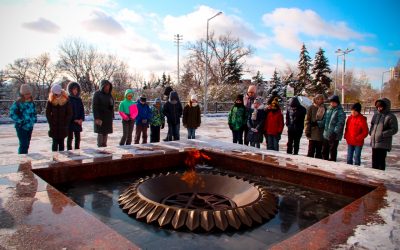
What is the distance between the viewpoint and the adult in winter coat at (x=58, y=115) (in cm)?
591

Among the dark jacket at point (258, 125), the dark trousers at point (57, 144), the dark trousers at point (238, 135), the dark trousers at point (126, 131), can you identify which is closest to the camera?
the dark trousers at point (57, 144)

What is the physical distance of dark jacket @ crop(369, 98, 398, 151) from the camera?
5949 mm

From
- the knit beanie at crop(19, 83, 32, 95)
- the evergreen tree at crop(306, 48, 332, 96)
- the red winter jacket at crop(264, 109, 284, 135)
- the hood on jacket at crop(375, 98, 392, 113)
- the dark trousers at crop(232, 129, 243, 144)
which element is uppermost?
the evergreen tree at crop(306, 48, 332, 96)

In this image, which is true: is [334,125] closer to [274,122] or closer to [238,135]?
[274,122]

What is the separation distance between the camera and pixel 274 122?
7.29 metres

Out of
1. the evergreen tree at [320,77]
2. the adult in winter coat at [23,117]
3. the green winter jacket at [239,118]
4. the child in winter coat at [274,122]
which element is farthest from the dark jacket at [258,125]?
the evergreen tree at [320,77]

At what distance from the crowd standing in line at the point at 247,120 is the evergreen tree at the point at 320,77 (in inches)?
1436

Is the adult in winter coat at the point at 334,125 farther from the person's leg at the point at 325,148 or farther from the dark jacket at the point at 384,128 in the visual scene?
the dark jacket at the point at 384,128

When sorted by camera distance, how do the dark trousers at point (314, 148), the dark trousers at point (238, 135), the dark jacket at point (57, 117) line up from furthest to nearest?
the dark trousers at point (238, 135) < the dark trousers at point (314, 148) < the dark jacket at point (57, 117)

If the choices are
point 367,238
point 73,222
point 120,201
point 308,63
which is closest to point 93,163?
point 120,201

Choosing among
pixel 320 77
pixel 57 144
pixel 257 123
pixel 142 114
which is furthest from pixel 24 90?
pixel 320 77

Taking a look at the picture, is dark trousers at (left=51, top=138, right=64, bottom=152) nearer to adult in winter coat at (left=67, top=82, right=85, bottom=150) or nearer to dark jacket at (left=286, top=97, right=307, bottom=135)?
adult in winter coat at (left=67, top=82, right=85, bottom=150)

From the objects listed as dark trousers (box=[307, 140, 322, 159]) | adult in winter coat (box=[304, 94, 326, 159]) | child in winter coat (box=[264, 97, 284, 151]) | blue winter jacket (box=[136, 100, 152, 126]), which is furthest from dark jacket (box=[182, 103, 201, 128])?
dark trousers (box=[307, 140, 322, 159])

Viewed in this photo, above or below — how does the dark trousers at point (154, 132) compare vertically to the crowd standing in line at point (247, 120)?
below
